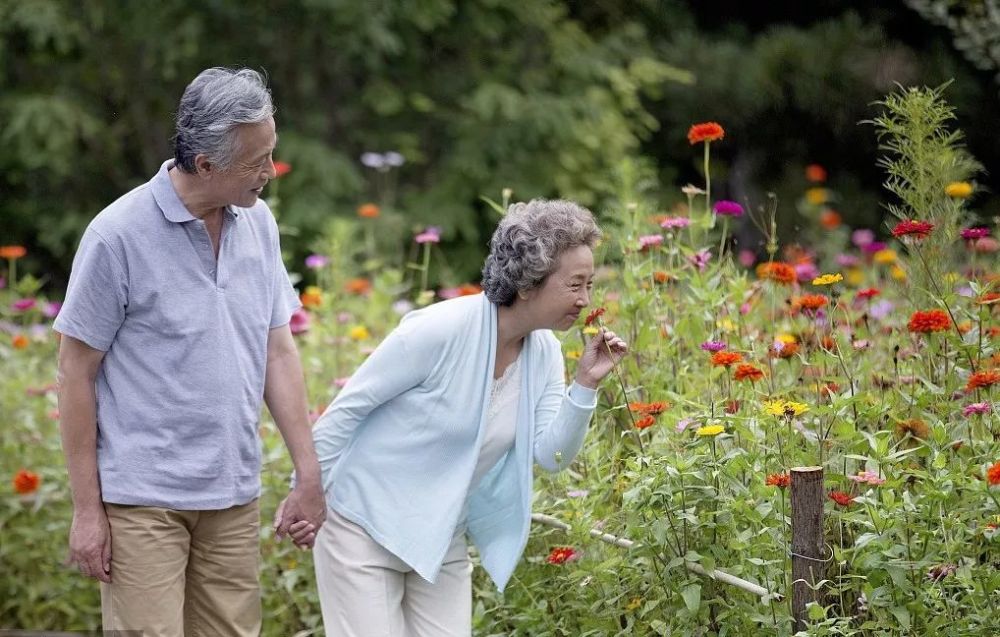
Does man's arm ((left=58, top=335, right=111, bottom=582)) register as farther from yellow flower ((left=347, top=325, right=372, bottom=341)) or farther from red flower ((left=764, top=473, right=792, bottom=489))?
yellow flower ((left=347, top=325, right=372, bottom=341))

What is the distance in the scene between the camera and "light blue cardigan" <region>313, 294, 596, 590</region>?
2811 millimetres

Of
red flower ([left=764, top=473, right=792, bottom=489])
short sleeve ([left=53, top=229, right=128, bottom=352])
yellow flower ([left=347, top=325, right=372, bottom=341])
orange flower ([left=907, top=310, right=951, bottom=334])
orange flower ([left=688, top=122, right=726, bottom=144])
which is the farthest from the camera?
yellow flower ([left=347, top=325, right=372, bottom=341])

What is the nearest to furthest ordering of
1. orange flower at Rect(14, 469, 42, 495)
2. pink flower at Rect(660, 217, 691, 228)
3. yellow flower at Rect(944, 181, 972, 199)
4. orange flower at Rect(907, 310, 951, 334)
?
1. orange flower at Rect(907, 310, 951, 334)
2. yellow flower at Rect(944, 181, 972, 199)
3. pink flower at Rect(660, 217, 691, 228)
4. orange flower at Rect(14, 469, 42, 495)

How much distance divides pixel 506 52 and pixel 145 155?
2896mm

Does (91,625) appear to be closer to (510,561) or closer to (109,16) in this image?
(510,561)

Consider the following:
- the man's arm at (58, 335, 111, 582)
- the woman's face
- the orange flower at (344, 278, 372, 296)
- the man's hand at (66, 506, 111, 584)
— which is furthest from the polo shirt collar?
the orange flower at (344, 278, 372, 296)

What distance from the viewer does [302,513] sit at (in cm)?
283

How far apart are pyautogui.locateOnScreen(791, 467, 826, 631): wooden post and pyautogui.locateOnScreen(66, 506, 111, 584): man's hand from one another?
1398mm

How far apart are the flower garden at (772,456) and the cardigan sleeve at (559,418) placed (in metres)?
0.15

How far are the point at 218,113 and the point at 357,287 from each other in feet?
8.03

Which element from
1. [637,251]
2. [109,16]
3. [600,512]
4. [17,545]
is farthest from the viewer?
[109,16]

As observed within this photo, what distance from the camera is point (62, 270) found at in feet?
34.4

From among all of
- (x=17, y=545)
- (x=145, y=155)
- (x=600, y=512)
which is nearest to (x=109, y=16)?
(x=145, y=155)

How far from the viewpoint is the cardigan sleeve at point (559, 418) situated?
2789 millimetres
